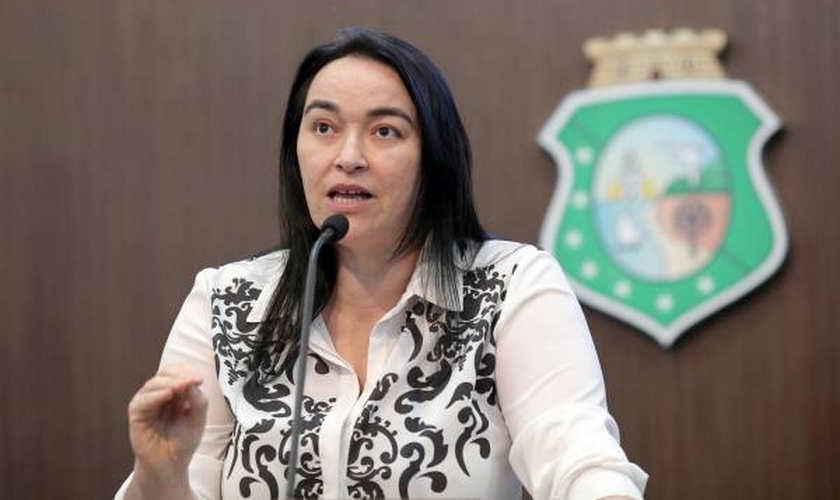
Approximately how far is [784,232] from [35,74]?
194 centimetres

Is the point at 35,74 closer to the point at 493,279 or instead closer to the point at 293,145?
the point at 293,145

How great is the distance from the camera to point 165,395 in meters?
1.59

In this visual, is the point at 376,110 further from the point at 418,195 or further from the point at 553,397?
the point at 553,397

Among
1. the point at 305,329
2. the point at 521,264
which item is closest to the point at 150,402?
the point at 305,329

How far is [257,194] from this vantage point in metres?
3.16

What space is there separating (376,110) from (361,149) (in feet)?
0.22

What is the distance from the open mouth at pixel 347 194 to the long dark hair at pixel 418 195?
0.11 meters

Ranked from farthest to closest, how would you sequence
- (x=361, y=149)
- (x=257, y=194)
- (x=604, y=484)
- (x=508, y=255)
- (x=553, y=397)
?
(x=257, y=194)
(x=508, y=255)
(x=361, y=149)
(x=553, y=397)
(x=604, y=484)

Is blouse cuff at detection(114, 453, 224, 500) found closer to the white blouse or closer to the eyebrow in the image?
the white blouse

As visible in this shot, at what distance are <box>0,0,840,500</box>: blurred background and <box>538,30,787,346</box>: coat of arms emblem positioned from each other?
47mm

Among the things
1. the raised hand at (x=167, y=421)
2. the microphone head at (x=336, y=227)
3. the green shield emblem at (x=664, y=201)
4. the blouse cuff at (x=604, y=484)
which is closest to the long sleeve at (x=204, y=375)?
the raised hand at (x=167, y=421)

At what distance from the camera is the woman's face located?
1.94 m

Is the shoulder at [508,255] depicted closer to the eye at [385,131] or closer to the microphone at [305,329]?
the eye at [385,131]

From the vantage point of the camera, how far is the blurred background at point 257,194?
9.00ft
